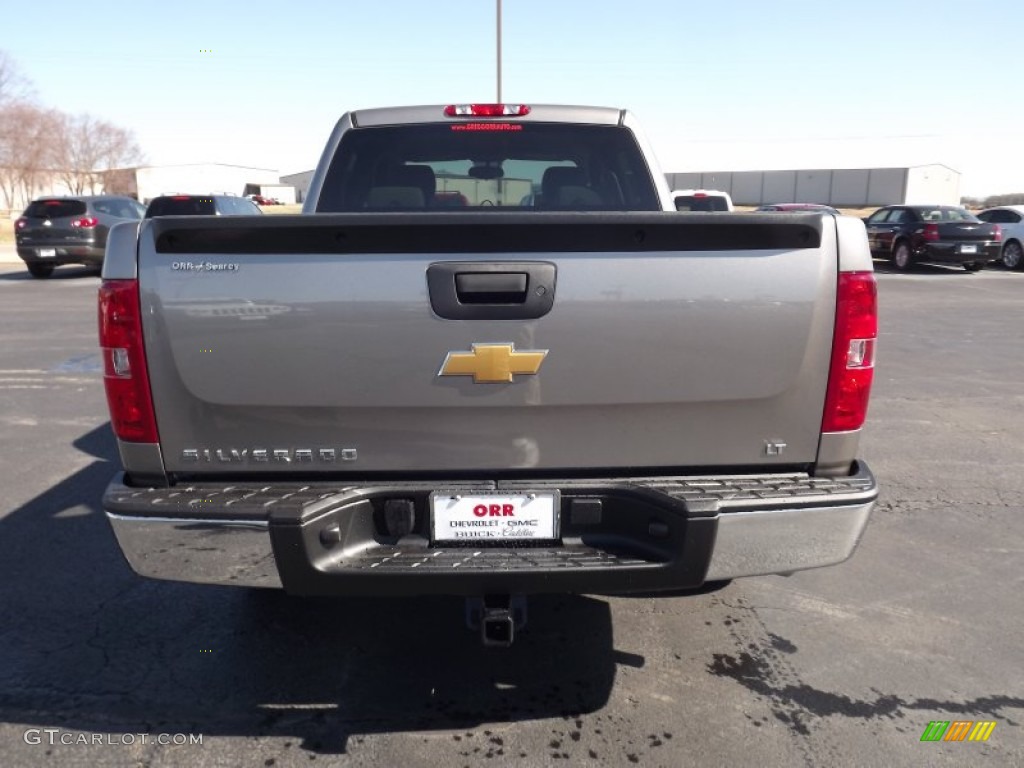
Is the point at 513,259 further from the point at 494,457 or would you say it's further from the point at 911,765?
the point at 911,765

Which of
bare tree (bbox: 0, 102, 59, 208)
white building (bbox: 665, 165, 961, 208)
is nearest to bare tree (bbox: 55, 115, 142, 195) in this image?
bare tree (bbox: 0, 102, 59, 208)

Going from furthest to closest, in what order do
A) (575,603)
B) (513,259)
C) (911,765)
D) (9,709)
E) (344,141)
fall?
(344,141) → (575,603) → (9,709) → (911,765) → (513,259)

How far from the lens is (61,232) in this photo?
17.0 m

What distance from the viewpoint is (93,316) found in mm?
11945

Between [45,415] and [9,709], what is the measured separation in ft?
14.7

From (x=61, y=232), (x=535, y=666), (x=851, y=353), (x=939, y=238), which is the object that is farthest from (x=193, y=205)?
(x=939, y=238)

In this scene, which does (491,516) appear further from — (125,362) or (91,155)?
(91,155)

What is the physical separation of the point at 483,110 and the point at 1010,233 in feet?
68.2

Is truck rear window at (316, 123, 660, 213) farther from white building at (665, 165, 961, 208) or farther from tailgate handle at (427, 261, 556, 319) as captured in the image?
white building at (665, 165, 961, 208)

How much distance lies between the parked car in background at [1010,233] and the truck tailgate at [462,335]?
2135cm

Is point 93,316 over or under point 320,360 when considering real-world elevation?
under

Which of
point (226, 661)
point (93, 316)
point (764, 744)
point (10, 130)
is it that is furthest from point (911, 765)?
point (10, 130)

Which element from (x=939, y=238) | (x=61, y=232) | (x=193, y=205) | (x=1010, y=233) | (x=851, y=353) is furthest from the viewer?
(x=1010, y=233)

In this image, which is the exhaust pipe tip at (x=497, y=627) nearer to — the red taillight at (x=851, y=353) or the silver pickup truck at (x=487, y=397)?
the silver pickup truck at (x=487, y=397)
